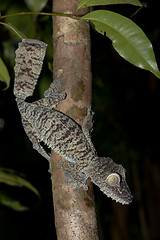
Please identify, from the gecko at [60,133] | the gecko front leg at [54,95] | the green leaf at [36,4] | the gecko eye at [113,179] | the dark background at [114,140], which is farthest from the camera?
the dark background at [114,140]

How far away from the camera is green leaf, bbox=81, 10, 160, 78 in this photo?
1.80 metres

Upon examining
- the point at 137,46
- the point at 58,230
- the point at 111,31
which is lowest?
the point at 58,230

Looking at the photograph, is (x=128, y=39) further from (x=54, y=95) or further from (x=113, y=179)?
(x=113, y=179)

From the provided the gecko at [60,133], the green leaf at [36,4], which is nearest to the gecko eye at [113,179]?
the gecko at [60,133]

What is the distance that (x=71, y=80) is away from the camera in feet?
6.91

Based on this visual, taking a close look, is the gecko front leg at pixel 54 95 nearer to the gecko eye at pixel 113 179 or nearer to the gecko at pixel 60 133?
the gecko at pixel 60 133

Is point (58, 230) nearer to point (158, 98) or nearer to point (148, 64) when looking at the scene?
point (148, 64)

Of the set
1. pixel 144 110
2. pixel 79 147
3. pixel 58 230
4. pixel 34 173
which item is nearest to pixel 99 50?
pixel 144 110

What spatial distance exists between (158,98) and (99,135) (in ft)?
6.05

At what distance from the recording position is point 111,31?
6.30 ft

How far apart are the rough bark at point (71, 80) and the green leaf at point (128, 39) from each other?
26cm

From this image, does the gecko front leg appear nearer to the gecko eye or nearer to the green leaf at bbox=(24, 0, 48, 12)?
the green leaf at bbox=(24, 0, 48, 12)

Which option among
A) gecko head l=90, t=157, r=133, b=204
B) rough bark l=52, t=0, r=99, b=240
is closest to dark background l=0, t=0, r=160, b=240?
gecko head l=90, t=157, r=133, b=204

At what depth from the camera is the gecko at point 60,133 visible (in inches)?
98.4
